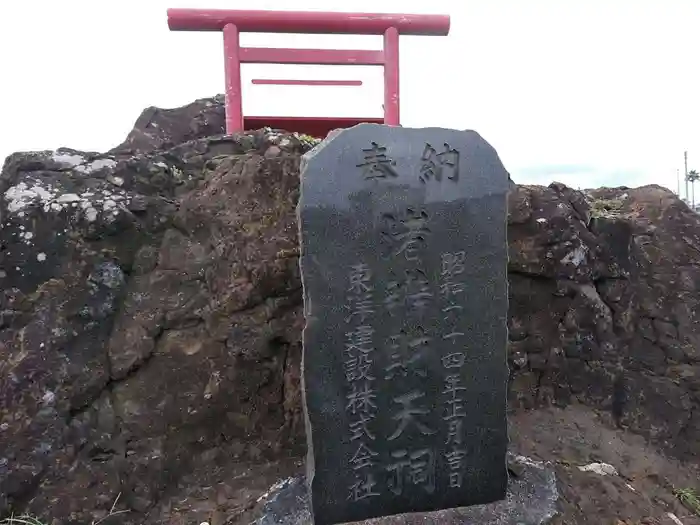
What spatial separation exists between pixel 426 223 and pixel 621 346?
7.58ft

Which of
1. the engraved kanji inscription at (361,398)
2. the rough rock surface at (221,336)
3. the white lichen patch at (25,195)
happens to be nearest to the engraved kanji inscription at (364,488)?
the engraved kanji inscription at (361,398)

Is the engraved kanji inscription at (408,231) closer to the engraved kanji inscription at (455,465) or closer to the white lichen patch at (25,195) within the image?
the engraved kanji inscription at (455,465)

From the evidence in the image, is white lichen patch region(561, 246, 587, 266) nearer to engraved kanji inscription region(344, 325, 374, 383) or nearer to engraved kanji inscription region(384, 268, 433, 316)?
engraved kanji inscription region(384, 268, 433, 316)

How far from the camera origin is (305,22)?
12.7 feet

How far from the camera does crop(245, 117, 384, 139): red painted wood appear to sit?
170 inches

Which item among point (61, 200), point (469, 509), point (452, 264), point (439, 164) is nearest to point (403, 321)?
point (452, 264)

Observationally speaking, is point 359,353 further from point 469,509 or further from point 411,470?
point 469,509

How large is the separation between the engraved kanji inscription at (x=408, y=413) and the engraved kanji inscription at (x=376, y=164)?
119 cm

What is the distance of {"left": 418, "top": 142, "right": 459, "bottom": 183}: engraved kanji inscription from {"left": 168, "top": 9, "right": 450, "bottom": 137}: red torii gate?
165cm

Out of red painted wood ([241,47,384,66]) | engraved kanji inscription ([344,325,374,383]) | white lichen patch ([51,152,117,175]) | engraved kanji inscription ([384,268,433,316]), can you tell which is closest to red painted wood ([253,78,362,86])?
red painted wood ([241,47,384,66])

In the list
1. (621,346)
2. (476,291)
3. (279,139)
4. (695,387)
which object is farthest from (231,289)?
(695,387)

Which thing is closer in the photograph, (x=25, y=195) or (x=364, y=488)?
(x=364, y=488)

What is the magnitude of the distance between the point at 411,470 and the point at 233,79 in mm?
3254

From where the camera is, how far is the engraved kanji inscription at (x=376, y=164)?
246 cm
